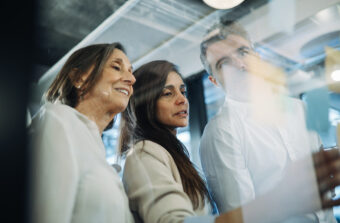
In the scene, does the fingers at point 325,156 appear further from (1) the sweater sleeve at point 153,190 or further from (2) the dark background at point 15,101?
(2) the dark background at point 15,101

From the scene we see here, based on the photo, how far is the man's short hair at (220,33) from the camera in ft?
2.62

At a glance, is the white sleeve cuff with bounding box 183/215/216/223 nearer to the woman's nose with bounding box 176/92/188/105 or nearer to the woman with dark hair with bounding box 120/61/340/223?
the woman with dark hair with bounding box 120/61/340/223

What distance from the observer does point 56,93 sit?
717 mm

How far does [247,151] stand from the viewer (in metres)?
0.71

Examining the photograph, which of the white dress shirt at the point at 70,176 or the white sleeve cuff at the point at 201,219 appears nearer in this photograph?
the white dress shirt at the point at 70,176

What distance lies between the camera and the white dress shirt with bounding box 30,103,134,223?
21.0 inches

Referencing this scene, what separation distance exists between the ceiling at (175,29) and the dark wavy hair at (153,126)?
0.04 meters

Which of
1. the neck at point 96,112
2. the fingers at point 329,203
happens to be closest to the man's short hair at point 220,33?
the neck at point 96,112

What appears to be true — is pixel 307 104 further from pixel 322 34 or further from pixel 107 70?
pixel 107 70

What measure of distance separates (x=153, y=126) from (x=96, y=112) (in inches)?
8.5

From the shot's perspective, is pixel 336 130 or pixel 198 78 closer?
pixel 336 130

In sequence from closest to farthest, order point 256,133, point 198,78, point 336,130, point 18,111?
point 18,111 → point 336,130 → point 256,133 → point 198,78

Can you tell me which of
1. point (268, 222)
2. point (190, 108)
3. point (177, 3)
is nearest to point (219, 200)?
point (268, 222)

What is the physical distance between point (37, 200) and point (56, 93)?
1.03 ft
